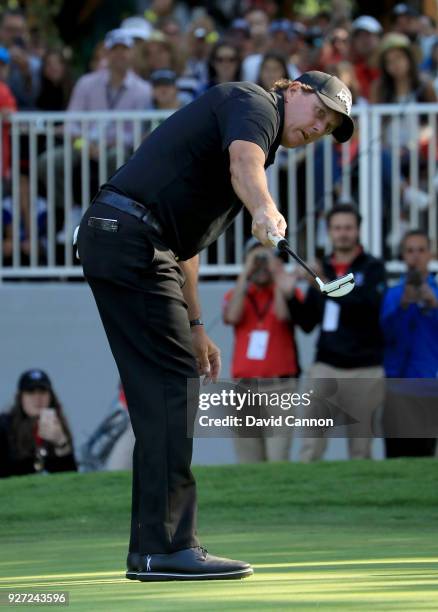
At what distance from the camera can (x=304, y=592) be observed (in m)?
4.65

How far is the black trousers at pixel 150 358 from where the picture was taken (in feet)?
17.1

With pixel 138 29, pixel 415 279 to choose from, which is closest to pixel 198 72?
pixel 138 29

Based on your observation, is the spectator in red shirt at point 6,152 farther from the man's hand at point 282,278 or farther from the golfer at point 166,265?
the golfer at point 166,265

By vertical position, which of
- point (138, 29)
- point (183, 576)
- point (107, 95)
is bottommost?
point (183, 576)

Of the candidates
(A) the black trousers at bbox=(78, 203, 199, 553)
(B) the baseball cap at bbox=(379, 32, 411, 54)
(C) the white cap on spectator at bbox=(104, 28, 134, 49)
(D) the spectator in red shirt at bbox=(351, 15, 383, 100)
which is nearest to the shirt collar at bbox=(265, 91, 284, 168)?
(A) the black trousers at bbox=(78, 203, 199, 553)

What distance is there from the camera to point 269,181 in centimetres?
1233

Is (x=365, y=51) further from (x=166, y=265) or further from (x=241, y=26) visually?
(x=166, y=265)

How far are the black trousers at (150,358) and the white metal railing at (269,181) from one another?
6.93 m

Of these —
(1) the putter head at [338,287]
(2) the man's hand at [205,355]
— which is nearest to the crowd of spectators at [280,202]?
(2) the man's hand at [205,355]

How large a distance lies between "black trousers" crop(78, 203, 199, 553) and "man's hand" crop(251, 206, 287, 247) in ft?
2.04

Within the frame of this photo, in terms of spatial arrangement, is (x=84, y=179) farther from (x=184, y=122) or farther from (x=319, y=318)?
(x=184, y=122)

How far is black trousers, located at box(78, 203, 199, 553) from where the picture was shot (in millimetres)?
5215

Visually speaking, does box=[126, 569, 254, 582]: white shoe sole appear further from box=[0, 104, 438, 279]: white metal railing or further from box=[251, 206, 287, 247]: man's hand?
box=[0, 104, 438, 279]: white metal railing

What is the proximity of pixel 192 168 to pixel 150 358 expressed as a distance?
704 millimetres
